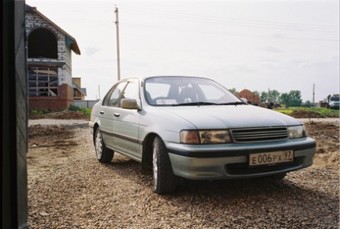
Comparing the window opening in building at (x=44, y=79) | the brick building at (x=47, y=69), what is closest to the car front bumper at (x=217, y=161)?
the brick building at (x=47, y=69)

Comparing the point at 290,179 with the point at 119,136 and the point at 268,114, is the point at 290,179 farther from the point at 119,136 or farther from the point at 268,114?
the point at 119,136

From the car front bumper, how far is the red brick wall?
2148 cm

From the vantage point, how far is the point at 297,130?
3.71m

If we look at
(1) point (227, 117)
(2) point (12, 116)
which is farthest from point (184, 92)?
(2) point (12, 116)

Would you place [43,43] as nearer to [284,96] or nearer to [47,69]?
[47,69]

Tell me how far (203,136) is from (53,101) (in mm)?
21951

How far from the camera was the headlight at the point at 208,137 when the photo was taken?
3254 millimetres

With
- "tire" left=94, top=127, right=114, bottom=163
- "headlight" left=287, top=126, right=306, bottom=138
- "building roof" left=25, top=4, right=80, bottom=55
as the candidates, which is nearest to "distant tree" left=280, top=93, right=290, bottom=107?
"building roof" left=25, top=4, right=80, bottom=55

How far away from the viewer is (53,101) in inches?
923

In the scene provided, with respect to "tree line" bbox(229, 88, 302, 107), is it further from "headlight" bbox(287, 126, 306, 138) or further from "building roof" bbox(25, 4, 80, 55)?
"headlight" bbox(287, 126, 306, 138)

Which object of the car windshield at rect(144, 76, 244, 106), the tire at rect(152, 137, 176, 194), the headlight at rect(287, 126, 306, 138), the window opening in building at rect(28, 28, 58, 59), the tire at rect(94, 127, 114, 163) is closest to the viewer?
the tire at rect(152, 137, 176, 194)

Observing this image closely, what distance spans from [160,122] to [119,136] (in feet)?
4.17

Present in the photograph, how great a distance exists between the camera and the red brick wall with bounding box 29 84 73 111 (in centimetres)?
2300

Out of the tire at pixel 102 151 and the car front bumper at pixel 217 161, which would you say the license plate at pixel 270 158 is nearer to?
the car front bumper at pixel 217 161
